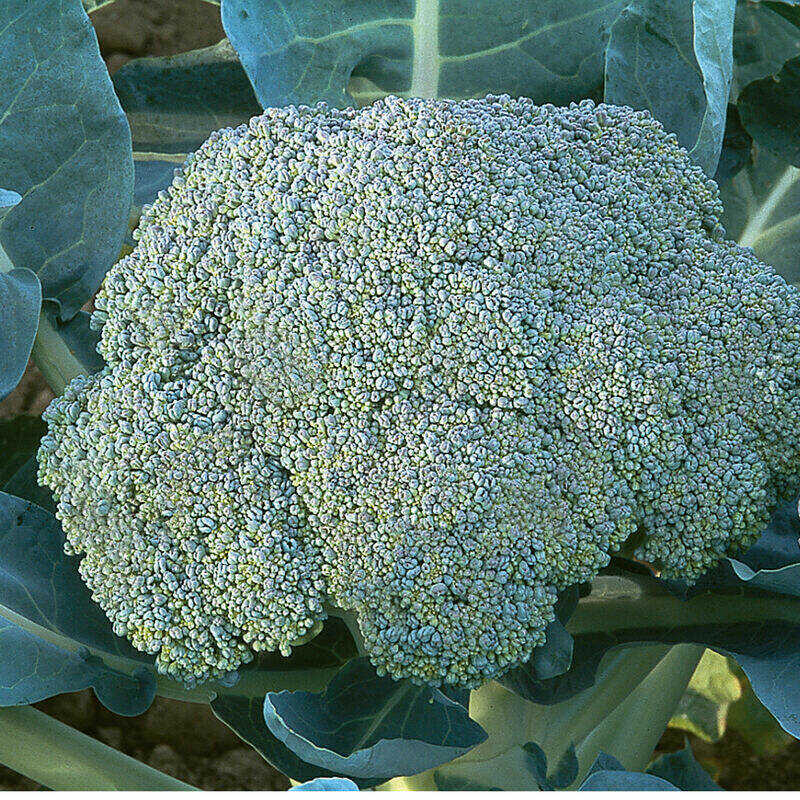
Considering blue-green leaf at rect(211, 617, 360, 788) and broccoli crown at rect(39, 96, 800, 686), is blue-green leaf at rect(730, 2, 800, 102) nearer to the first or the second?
broccoli crown at rect(39, 96, 800, 686)

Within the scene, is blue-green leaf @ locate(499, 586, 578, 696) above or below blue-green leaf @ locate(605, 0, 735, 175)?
below

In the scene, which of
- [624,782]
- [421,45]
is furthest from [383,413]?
[421,45]

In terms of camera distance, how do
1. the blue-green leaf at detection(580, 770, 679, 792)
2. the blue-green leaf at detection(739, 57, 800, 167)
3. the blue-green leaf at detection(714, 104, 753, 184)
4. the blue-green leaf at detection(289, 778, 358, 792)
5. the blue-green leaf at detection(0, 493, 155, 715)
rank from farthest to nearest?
1. the blue-green leaf at detection(714, 104, 753, 184)
2. the blue-green leaf at detection(739, 57, 800, 167)
3. the blue-green leaf at detection(0, 493, 155, 715)
4. the blue-green leaf at detection(580, 770, 679, 792)
5. the blue-green leaf at detection(289, 778, 358, 792)

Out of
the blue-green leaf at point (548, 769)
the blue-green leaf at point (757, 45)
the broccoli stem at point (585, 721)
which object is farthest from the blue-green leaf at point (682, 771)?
the blue-green leaf at point (757, 45)

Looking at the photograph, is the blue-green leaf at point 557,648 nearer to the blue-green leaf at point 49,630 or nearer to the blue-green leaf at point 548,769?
the blue-green leaf at point 548,769

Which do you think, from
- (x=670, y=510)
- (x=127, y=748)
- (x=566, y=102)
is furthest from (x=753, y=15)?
(x=127, y=748)

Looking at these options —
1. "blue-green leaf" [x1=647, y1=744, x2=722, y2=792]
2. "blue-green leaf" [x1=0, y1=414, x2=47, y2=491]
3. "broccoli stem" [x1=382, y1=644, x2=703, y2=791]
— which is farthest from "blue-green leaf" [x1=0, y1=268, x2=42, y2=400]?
"blue-green leaf" [x1=647, y1=744, x2=722, y2=792]
